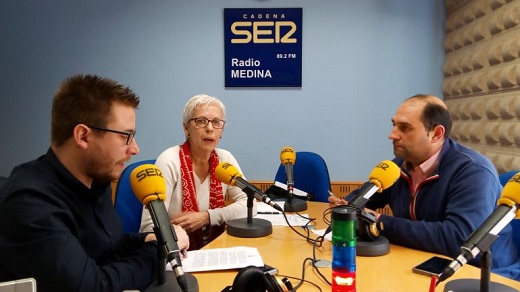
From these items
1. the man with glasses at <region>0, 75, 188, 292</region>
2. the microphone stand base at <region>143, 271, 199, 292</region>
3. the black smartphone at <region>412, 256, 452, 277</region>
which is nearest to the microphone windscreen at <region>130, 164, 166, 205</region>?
the man with glasses at <region>0, 75, 188, 292</region>

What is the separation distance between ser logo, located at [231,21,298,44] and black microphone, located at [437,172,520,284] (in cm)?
284

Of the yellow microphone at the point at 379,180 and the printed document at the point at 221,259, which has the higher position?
the yellow microphone at the point at 379,180

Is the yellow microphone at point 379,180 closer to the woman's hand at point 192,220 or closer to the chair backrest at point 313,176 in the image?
the woman's hand at point 192,220

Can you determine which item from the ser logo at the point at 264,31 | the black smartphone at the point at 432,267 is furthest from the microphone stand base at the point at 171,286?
the ser logo at the point at 264,31

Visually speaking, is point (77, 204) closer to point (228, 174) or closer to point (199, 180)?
point (228, 174)

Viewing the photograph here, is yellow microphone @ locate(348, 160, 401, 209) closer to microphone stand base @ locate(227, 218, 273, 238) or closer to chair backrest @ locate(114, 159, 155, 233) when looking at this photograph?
microphone stand base @ locate(227, 218, 273, 238)

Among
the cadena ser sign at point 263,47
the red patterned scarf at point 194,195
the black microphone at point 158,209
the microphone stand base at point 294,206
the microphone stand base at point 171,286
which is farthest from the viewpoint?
the cadena ser sign at point 263,47

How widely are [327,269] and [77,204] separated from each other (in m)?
0.91

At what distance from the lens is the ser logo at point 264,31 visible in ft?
12.2

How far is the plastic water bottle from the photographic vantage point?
1093 millimetres

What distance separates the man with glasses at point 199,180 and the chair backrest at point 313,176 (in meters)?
0.83

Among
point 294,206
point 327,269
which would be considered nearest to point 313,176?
point 294,206

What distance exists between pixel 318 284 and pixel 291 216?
102 cm

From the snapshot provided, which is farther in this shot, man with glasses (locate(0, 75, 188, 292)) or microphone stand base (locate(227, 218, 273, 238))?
microphone stand base (locate(227, 218, 273, 238))
